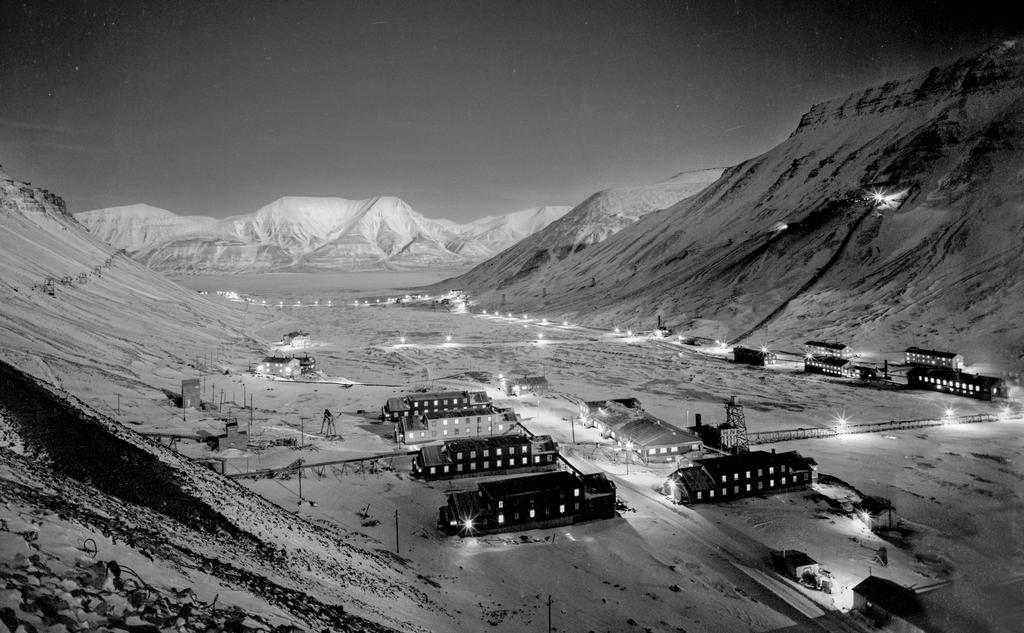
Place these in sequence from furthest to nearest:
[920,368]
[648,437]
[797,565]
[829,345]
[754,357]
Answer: [829,345], [754,357], [920,368], [648,437], [797,565]

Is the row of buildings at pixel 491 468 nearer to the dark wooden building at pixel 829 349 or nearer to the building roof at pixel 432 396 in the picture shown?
the building roof at pixel 432 396

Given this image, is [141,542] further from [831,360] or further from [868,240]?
[868,240]

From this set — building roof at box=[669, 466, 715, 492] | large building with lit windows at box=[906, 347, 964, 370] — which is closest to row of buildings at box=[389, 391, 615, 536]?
building roof at box=[669, 466, 715, 492]

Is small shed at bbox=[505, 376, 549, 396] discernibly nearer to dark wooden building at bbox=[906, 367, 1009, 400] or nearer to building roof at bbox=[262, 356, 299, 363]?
building roof at bbox=[262, 356, 299, 363]

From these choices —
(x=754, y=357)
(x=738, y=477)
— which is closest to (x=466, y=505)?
(x=738, y=477)

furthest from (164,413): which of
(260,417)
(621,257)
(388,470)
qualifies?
(621,257)

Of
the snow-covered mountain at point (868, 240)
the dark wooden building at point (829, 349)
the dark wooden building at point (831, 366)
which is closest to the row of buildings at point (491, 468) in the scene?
the dark wooden building at point (831, 366)

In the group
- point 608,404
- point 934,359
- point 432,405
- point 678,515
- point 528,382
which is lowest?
point 678,515

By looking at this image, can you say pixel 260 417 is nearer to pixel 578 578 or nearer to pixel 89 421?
pixel 89 421
